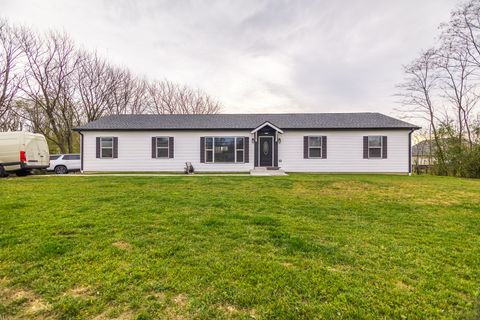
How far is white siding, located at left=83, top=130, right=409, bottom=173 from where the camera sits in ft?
46.7

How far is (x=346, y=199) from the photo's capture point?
6750 millimetres

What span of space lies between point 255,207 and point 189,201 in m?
1.74

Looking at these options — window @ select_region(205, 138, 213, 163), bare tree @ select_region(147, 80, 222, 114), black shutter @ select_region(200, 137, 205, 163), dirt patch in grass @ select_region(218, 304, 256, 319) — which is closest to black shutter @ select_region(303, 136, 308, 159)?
window @ select_region(205, 138, 213, 163)

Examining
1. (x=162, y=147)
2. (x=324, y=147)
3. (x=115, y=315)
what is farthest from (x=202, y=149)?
(x=115, y=315)

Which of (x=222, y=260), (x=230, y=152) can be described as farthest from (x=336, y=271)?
(x=230, y=152)

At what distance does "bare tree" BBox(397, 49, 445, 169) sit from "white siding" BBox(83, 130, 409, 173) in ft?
22.2

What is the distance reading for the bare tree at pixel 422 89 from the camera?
714 inches

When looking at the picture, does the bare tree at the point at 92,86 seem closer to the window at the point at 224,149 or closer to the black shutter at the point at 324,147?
the window at the point at 224,149

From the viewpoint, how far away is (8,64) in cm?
1894

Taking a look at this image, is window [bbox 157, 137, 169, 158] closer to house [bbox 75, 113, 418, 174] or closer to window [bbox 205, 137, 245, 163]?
house [bbox 75, 113, 418, 174]

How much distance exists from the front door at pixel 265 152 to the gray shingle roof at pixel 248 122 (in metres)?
1.07

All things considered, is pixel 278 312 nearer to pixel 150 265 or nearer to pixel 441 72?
pixel 150 265

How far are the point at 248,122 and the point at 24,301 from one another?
14.0m

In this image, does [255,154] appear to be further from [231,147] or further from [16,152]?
[16,152]
